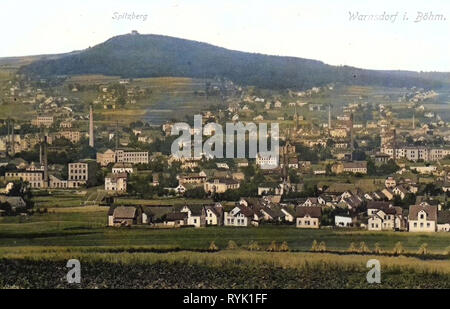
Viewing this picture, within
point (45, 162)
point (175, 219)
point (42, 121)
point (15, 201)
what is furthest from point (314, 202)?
point (15, 201)

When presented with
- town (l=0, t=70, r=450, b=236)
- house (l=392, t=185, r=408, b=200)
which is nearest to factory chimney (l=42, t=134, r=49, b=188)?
town (l=0, t=70, r=450, b=236)

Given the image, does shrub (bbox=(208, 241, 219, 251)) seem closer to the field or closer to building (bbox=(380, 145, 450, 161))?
the field

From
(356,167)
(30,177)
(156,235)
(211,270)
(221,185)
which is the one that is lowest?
(211,270)

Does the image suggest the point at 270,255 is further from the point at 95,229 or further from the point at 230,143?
the point at 95,229

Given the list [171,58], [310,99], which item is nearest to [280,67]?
[310,99]

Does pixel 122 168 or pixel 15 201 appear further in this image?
pixel 122 168

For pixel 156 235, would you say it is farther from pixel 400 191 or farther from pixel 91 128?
pixel 400 191
